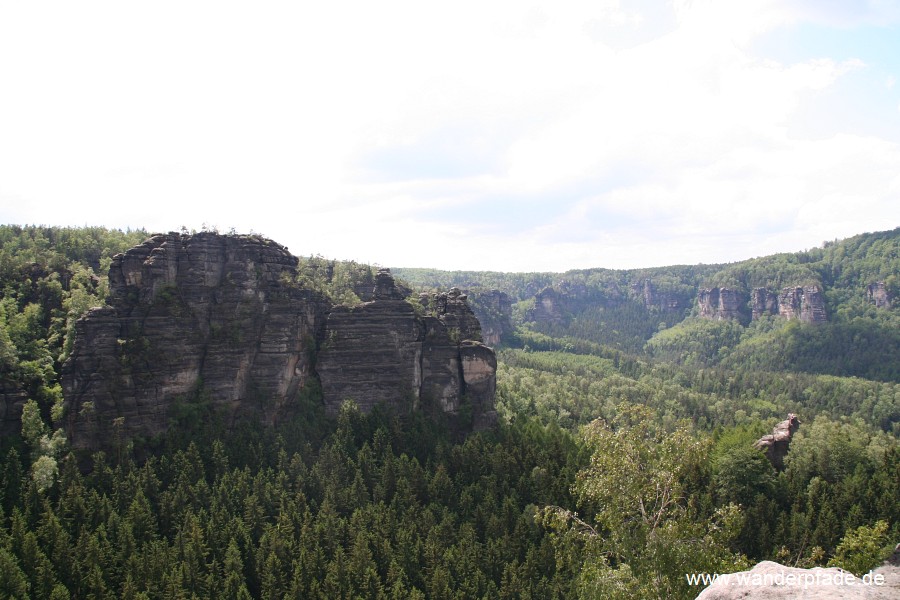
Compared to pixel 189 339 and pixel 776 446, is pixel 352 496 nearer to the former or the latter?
pixel 189 339

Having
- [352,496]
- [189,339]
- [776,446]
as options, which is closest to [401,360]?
[352,496]

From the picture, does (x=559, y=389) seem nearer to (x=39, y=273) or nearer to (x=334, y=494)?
(x=334, y=494)

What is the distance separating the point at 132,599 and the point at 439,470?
31.5 metres

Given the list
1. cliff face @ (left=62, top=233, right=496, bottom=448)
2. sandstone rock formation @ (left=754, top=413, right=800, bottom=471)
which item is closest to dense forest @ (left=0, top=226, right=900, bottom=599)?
sandstone rock formation @ (left=754, top=413, right=800, bottom=471)

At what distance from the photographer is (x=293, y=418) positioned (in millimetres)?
71875

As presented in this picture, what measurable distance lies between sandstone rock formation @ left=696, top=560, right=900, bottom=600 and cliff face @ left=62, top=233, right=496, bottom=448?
63.7m

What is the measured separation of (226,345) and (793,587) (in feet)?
218

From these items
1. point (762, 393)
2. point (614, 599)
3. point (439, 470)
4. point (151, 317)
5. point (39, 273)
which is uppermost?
point (39, 273)

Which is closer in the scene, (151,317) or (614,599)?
(614,599)

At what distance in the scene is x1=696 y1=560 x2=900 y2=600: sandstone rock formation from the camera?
1209 cm

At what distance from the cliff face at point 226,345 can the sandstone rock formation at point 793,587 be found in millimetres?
63690

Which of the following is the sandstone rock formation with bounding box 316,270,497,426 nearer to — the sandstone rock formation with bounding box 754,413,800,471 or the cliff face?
the cliff face

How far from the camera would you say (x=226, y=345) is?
6919 cm

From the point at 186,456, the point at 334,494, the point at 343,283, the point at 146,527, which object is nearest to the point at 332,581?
the point at 334,494
